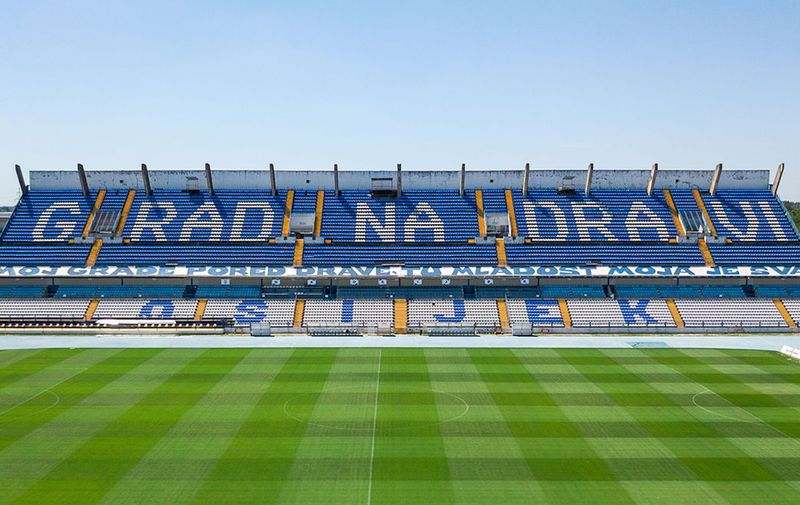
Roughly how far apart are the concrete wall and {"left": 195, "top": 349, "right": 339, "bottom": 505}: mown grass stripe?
29671mm

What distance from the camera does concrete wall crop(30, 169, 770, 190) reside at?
54.9 m

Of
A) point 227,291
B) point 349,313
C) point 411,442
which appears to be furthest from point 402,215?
point 411,442

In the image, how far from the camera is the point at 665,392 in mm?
26766

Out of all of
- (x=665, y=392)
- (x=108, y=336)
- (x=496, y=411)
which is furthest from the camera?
(x=108, y=336)

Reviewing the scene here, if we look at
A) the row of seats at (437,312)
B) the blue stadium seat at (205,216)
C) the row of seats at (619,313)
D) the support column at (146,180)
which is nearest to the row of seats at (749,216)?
the row of seats at (437,312)

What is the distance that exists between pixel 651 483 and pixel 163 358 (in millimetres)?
26299

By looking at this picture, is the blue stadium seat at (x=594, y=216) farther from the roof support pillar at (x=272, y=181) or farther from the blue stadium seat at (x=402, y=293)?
the roof support pillar at (x=272, y=181)

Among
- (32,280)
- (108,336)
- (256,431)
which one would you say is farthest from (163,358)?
(32,280)

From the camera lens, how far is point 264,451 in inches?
788

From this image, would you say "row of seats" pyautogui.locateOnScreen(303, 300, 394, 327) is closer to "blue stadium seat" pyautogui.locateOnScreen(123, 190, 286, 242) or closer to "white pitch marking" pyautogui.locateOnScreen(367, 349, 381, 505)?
"white pitch marking" pyautogui.locateOnScreen(367, 349, 381, 505)

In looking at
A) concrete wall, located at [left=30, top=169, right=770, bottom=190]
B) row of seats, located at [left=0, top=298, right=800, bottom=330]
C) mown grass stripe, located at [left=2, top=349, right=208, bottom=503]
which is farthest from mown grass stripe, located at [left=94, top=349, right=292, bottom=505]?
concrete wall, located at [left=30, top=169, right=770, bottom=190]

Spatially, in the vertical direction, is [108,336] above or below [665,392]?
above

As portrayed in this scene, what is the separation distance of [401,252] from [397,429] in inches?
1090

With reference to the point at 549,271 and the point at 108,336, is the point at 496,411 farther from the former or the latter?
the point at 108,336
